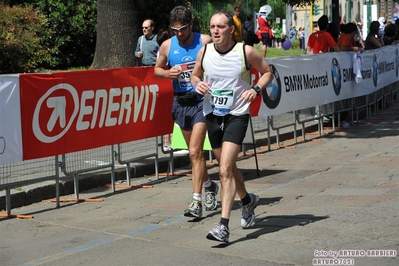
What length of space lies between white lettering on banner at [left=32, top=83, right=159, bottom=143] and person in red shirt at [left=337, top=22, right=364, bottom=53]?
6899 mm

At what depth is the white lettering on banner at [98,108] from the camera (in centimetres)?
922

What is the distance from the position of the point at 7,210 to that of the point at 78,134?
1.25 m

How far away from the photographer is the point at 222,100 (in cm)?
755

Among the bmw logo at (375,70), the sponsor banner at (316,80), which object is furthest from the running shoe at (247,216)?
the bmw logo at (375,70)

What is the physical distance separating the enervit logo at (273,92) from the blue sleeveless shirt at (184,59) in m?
4.56

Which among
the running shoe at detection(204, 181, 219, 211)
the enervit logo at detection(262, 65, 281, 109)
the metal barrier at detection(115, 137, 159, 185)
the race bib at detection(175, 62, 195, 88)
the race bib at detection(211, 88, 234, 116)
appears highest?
the race bib at detection(175, 62, 195, 88)

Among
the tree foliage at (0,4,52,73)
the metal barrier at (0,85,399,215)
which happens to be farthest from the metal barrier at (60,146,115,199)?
the tree foliage at (0,4,52,73)

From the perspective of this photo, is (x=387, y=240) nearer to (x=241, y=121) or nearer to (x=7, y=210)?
(x=241, y=121)

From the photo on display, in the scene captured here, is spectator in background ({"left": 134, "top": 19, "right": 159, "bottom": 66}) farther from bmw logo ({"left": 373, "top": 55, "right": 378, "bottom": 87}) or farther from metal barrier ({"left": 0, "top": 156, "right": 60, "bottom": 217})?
bmw logo ({"left": 373, "top": 55, "right": 378, "bottom": 87})

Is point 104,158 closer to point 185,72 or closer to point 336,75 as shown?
point 185,72

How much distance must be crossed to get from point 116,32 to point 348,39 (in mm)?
4619

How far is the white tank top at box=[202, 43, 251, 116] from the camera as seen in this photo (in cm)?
754

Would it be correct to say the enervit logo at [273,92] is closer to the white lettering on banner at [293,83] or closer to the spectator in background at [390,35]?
the white lettering on banner at [293,83]

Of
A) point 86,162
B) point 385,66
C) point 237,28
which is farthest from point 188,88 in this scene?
point 237,28
